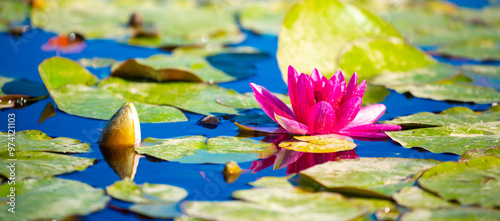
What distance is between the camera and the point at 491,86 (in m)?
3.35

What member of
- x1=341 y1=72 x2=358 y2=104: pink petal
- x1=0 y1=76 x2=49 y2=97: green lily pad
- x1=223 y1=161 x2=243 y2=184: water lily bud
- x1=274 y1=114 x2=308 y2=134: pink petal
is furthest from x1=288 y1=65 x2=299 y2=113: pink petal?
x1=0 y1=76 x2=49 y2=97: green lily pad

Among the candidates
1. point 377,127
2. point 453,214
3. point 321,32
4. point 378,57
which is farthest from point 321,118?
point 378,57

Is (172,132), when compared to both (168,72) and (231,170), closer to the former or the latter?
(231,170)

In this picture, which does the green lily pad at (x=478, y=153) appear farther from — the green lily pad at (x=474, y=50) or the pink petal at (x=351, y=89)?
the green lily pad at (x=474, y=50)

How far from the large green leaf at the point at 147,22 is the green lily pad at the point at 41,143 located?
256 cm

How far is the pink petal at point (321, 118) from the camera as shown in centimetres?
212

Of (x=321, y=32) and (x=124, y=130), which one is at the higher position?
(x=321, y=32)

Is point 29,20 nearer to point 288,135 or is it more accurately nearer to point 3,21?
point 3,21

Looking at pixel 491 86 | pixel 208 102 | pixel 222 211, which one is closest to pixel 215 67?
pixel 208 102

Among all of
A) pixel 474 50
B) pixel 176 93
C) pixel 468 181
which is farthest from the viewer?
pixel 474 50

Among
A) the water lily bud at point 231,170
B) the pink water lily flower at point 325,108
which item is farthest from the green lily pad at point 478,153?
the water lily bud at point 231,170

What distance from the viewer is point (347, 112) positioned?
2.17 metres

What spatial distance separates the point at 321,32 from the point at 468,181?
6.38ft

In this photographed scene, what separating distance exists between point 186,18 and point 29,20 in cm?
184
